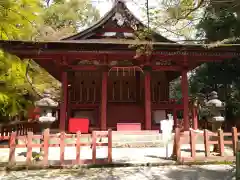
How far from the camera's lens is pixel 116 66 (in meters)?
12.0

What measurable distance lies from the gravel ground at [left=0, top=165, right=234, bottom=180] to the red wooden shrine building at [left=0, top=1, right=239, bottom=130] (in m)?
4.79

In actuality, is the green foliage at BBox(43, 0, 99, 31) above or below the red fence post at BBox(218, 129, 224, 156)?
above

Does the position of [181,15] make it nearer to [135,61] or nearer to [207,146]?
[207,146]

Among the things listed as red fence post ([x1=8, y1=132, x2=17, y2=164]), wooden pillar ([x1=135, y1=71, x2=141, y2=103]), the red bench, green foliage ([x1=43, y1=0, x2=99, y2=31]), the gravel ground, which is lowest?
the gravel ground

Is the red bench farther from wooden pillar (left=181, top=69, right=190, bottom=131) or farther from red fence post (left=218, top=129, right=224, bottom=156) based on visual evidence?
red fence post (left=218, top=129, right=224, bottom=156)

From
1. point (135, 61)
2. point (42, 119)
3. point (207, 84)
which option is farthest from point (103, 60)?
point (207, 84)

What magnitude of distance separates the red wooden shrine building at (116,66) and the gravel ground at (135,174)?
15.7ft

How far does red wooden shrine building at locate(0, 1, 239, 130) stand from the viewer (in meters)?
10.7

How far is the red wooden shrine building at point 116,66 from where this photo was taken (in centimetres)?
1073

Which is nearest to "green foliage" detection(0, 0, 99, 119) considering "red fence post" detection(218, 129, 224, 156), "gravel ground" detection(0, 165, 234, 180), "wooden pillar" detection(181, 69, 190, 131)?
"gravel ground" detection(0, 165, 234, 180)

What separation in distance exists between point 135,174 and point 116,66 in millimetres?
7016

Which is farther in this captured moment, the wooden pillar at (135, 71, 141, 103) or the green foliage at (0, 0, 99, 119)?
the wooden pillar at (135, 71, 141, 103)

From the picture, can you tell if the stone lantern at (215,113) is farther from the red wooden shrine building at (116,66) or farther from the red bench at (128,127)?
the red bench at (128,127)

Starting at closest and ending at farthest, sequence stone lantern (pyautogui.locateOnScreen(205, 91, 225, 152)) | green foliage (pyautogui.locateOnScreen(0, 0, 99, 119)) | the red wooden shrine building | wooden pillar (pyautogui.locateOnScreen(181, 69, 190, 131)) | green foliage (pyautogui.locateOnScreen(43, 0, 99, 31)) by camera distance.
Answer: stone lantern (pyautogui.locateOnScreen(205, 91, 225, 152)) → green foliage (pyautogui.locateOnScreen(0, 0, 99, 119)) → the red wooden shrine building → wooden pillar (pyautogui.locateOnScreen(181, 69, 190, 131)) → green foliage (pyautogui.locateOnScreen(43, 0, 99, 31))
